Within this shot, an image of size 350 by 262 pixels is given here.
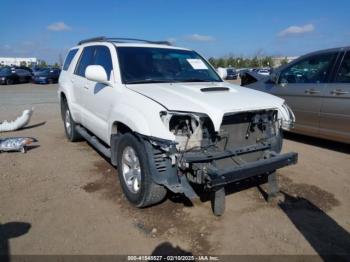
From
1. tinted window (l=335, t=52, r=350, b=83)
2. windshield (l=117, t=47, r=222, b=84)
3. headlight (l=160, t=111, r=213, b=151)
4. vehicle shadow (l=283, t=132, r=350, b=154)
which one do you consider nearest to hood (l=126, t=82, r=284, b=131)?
headlight (l=160, t=111, r=213, b=151)

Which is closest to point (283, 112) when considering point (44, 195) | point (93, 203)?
point (93, 203)

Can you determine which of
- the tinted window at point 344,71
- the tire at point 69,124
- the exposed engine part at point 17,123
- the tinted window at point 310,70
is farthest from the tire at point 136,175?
the exposed engine part at point 17,123

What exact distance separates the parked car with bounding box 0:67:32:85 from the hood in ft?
100

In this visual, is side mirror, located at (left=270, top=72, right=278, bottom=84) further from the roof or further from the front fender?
the front fender

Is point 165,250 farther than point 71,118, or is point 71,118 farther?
point 71,118

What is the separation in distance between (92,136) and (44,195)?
5.35 ft

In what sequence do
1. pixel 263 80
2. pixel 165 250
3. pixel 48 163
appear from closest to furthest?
1. pixel 165 250
2. pixel 48 163
3. pixel 263 80

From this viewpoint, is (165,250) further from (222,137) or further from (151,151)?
(222,137)

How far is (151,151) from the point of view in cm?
360

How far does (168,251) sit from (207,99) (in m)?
1.57

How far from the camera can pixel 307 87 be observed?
6578 mm

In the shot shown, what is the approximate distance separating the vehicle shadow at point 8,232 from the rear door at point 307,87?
203 inches

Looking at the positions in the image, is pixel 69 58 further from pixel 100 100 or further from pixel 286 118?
pixel 286 118

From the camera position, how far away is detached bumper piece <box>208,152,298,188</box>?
3301mm
